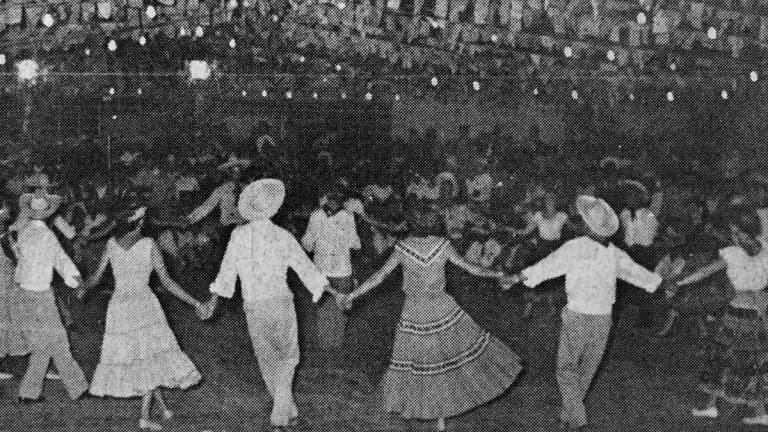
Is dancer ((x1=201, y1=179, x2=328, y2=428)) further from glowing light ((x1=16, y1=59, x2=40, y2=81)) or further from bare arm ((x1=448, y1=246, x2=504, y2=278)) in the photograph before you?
glowing light ((x1=16, y1=59, x2=40, y2=81))

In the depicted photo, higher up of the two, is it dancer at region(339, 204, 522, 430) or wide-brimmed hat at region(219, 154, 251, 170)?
wide-brimmed hat at region(219, 154, 251, 170)

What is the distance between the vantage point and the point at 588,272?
7000 mm

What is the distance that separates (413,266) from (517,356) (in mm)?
902

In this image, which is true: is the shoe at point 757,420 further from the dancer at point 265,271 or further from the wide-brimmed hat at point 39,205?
the wide-brimmed hat at point 39,205

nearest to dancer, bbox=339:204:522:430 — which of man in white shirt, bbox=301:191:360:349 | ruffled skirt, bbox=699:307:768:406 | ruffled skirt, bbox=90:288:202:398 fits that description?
man in white shirt, bbox=301:191:360:349

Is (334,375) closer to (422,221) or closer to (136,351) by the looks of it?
(422,221)

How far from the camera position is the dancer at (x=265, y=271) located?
6.96 meters

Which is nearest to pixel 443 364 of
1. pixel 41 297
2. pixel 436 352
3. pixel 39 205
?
pixel 436 352

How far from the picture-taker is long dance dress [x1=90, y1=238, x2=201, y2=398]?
6.93 m

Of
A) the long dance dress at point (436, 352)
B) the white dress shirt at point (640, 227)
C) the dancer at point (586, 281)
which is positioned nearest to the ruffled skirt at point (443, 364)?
the long dance dress at point (436, 352)

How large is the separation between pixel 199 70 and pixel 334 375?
7.04 feet

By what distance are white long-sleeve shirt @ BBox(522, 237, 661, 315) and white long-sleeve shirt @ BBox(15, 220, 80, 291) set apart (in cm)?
292

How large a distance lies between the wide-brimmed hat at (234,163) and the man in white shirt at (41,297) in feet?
3.51

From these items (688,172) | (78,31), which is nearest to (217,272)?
(78,31)
